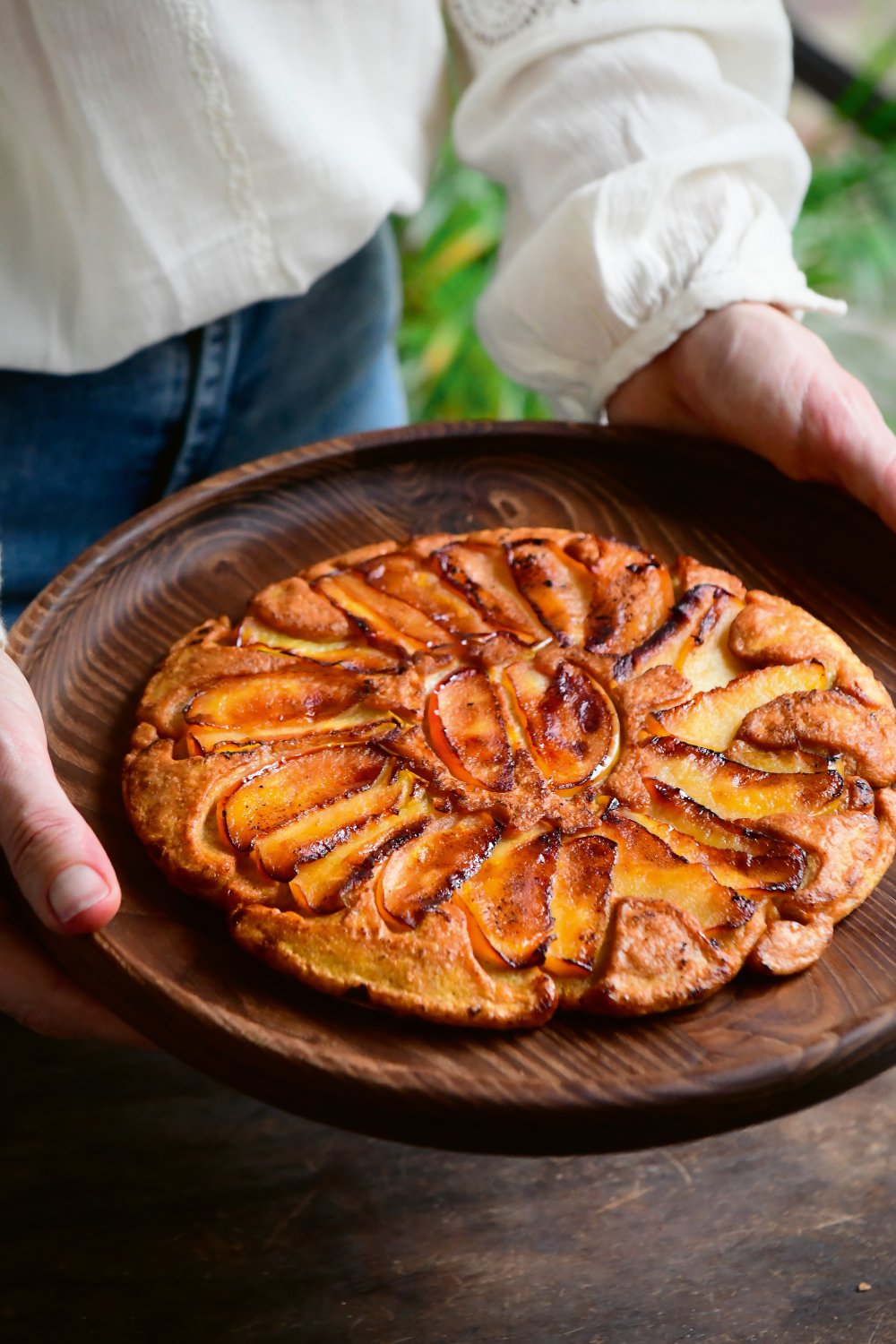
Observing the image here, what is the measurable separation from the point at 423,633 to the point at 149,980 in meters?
0.74

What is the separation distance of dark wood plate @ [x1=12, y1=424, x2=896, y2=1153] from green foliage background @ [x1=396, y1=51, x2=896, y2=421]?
2.56 meters

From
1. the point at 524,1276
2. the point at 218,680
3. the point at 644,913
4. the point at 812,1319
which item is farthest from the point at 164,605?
the point at 812,1319

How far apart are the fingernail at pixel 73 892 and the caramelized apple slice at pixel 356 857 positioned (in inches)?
9.5

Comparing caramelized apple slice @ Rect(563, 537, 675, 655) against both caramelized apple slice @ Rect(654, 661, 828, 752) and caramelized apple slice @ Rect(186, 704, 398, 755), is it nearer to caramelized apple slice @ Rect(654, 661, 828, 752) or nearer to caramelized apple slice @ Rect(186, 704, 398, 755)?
caramelized apple slice @ Rect(654, 661, 828, 752)

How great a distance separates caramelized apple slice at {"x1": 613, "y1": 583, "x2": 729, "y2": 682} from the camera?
174 cm

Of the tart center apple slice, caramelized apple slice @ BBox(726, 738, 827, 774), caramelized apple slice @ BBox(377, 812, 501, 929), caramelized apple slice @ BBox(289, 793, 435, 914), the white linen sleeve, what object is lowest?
caramelized apple slice @ BBox(726, 738, 827, 774)

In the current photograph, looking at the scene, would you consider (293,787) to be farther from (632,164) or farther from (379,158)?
(632,164)

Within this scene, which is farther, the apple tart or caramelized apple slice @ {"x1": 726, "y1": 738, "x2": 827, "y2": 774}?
caramelized apple slice @ {"x1": 726, "y1": 738, "x2": 827, "y2": 774}

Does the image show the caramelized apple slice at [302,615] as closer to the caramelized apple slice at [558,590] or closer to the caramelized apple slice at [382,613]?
the caramelized apple slice at [382,613]

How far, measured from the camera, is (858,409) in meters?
2.02

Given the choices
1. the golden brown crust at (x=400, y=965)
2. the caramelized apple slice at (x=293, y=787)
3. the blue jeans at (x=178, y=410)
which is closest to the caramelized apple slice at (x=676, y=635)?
the caramelized apple slice at (x=293, y=787)

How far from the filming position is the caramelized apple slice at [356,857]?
144 cm

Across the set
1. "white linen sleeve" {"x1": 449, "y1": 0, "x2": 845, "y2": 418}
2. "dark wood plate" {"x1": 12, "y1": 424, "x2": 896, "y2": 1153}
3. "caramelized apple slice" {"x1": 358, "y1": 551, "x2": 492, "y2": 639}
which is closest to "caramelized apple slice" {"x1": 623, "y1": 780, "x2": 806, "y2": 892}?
"dark wood plate" {"x1": 12, "y1": 424, "x2": 896, "y2": 1153}

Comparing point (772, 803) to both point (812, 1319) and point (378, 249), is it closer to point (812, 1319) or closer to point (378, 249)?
point (812, 1319)
